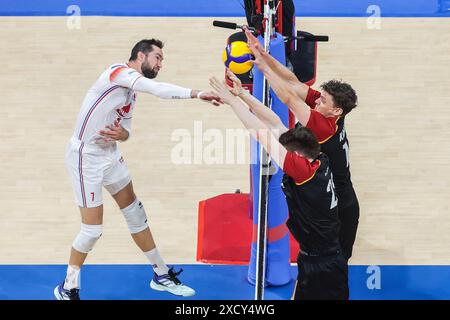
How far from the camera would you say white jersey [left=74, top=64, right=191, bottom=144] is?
732cm

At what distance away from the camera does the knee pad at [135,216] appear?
791cm

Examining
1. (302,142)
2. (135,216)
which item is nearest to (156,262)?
(135,216)

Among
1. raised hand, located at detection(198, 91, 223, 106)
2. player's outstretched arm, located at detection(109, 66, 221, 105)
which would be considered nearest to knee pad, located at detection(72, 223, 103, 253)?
player's outstretched arm, located at detection(109, 66, 221, 105)

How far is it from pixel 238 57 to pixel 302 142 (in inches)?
97.3

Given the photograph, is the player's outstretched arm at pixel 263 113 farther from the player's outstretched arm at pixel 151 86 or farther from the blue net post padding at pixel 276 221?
the blue net post padding at pixel 276 221

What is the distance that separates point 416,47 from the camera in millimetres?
11648

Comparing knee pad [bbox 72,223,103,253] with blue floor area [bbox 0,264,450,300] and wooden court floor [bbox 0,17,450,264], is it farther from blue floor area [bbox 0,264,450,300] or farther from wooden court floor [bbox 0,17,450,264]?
wooden court floor [bbox 0,17,450,264]

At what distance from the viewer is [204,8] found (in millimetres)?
12453

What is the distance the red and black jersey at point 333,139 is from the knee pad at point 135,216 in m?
1.78

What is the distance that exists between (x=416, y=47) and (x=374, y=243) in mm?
3735

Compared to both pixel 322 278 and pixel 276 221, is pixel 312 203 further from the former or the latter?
pixel 276 221

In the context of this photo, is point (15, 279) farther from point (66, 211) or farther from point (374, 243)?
point (374, 243)
